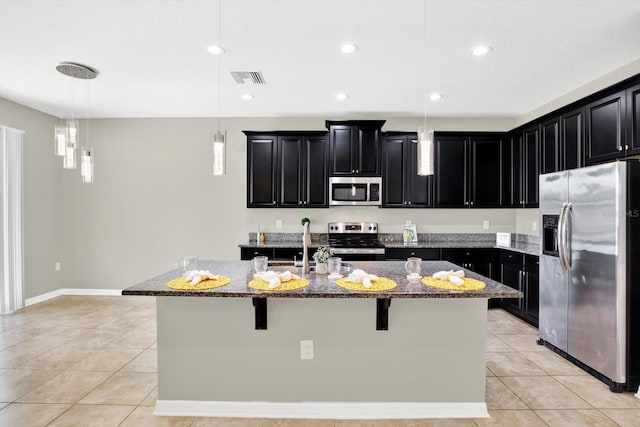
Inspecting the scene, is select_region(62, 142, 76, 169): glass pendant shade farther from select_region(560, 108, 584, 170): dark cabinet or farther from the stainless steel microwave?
select_region(560, 108, 584, 170): dark cabinet

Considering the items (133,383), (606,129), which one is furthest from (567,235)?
(133,383)

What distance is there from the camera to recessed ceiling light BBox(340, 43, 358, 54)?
295 centimetres

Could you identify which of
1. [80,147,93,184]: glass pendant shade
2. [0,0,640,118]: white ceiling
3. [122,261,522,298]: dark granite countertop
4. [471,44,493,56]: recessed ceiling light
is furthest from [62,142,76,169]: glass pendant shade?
[471,44,493,56]: recessed ceiling light

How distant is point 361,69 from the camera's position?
346cm

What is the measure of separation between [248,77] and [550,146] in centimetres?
346

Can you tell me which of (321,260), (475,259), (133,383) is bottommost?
(133,383)

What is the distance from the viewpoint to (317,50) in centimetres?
307

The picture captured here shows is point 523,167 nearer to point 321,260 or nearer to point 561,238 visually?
point 561,238

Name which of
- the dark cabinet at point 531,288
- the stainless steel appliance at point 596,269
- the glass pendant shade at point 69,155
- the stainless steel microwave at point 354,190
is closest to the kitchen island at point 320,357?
the stainless steel appliance at point 596,269

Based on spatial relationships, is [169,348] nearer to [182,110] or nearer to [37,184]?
[182,110]

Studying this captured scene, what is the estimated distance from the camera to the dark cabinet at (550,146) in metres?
3.91

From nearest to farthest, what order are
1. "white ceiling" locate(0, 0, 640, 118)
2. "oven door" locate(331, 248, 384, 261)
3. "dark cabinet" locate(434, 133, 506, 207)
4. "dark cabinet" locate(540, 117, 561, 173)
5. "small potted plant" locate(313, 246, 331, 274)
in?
1. "white ceiling" locate(0, 0, 640, 118)
2. "small potted plant" locate(313, 246, 331, 274)
3. "dark cabinet" locate(540, 117, 561, 173)
4. "oven door" locate(331, 248, 384, 261)
5. "dark cabinet" locate(434, 133, 506, 207)

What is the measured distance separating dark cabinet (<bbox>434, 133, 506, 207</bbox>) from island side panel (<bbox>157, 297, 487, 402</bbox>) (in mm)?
2834

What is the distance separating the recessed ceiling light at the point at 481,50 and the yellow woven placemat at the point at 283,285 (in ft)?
7.89
